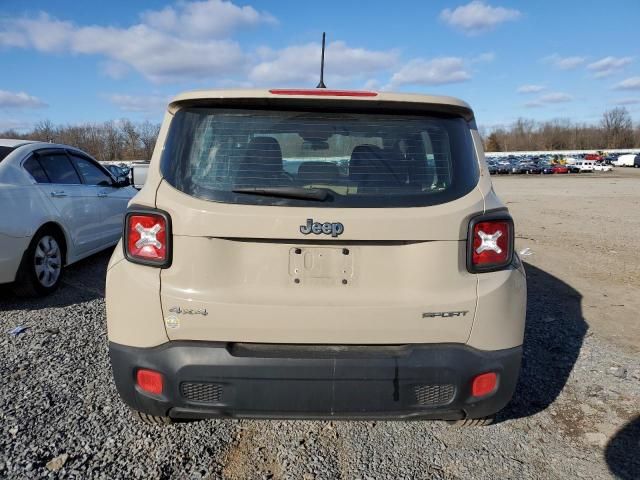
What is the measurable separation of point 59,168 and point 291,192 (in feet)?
15.6

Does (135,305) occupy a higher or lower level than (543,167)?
higher

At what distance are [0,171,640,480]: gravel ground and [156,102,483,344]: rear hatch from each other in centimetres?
80

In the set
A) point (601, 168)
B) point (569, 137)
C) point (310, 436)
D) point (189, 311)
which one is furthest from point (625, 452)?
point (569, 137)

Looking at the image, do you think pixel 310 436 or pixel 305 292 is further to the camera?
pixel 310 436

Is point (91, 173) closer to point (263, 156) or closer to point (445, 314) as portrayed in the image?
point (263, 156)

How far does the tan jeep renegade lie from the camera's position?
213 centimetres

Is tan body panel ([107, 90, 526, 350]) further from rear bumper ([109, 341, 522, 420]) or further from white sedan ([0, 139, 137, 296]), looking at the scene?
white sedan ([0, 139, 137, 296])

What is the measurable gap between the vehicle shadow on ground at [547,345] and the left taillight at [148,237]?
7.39ft

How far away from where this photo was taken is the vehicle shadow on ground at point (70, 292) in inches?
193

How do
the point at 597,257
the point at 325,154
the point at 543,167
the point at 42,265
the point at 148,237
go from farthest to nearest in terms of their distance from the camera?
the point at 543,167 < the point at 597,257 < the point at 42,265 < the point at 325,154 < the point at 148,237

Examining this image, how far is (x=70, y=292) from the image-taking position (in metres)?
5.32

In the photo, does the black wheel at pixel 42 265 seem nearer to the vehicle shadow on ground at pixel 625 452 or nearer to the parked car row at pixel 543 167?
the vehicle shadow on ground at pixel 625 452

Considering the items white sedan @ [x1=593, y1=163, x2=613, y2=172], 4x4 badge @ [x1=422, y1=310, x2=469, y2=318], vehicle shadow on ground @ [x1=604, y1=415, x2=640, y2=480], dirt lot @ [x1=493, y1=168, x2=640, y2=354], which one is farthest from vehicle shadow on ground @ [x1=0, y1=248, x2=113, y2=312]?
white sedan @ [x1=593, y1=163, x2=613, y2=172]

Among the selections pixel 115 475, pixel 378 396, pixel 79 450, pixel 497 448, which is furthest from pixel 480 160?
pixel 79 450
